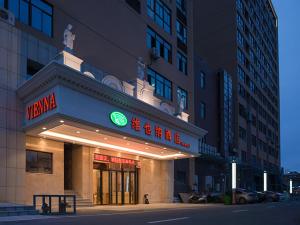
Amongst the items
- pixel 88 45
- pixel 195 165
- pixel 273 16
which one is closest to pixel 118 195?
pixel 88 45

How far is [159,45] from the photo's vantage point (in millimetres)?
44594

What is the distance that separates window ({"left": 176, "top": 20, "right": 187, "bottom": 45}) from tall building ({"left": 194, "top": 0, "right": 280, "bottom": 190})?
799 centimetres

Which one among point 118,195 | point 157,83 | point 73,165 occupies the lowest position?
point 118,195

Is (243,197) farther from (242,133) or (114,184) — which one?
(242,133)

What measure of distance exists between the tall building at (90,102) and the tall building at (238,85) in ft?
54.5

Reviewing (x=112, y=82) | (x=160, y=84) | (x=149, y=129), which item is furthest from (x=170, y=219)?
(x=160, y=84)

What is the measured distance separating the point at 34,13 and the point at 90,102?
6193 mm

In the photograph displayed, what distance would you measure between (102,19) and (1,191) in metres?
14.9

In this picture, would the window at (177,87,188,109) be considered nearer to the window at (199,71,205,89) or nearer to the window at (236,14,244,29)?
the window at (199,71,205,89)

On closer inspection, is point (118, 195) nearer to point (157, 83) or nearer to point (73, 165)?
point (73, 165)

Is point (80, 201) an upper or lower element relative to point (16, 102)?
lower

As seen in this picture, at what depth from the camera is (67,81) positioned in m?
24.9

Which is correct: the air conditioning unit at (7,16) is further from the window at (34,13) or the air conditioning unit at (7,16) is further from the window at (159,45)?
the window at (159,45)

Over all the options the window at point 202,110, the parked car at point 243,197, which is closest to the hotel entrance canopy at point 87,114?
the parked car at point 243,197
